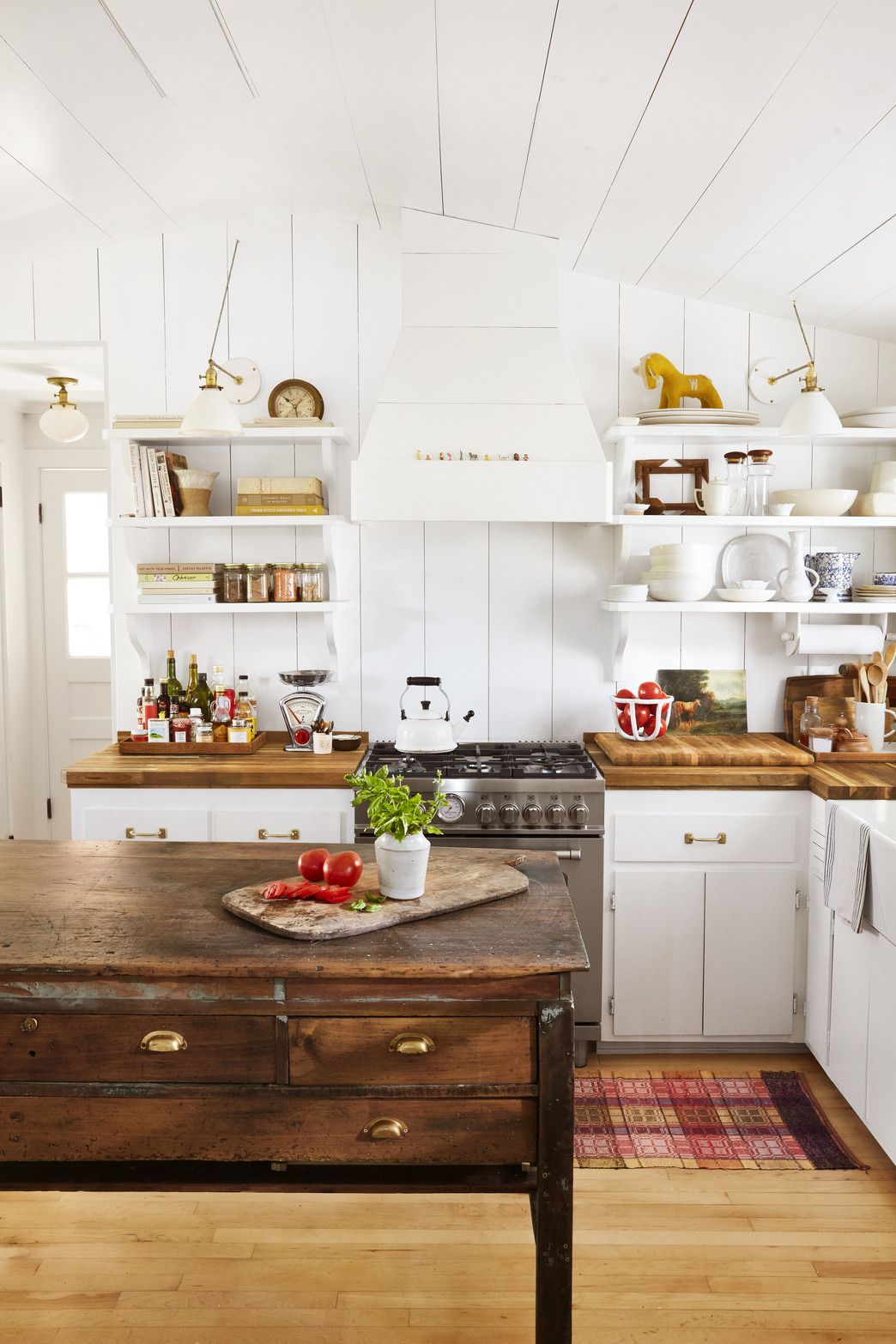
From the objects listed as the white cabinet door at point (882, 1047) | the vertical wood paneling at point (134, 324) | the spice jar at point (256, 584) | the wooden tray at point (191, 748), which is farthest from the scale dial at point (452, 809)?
the vertical wood paneling at point (134, 324)

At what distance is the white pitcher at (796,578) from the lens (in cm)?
371

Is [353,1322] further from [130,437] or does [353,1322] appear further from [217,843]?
[130,437]

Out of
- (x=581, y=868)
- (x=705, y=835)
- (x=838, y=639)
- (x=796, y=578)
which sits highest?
(x=796, y=578)

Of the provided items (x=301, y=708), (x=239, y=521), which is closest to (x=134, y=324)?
(x=239, y=521)

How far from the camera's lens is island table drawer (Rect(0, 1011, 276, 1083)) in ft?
6.18

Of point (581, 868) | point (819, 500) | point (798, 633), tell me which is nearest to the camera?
point (581, 868)

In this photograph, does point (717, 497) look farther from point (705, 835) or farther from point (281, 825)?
point (281, 825)

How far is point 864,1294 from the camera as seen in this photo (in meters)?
2.33

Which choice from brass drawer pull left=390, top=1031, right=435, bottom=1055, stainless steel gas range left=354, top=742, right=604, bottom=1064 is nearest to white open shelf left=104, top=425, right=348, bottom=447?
stainless steel gas range left=354, top=742, right=604, bottom=1064

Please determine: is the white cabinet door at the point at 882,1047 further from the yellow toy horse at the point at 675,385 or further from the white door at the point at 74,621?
the white door at the point at 74,621

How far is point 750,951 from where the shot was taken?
3443 millimetres

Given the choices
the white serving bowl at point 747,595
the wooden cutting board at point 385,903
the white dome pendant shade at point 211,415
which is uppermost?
the white dome pendant shade at point 211,415

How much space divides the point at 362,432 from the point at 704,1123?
2732 mm

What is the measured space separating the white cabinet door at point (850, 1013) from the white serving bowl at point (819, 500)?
4.94 ft
